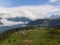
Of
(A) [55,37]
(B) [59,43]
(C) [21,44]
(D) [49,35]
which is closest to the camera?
(C) [21,44]

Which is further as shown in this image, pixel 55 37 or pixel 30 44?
pixel 55 37

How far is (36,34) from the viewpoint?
14762 cm

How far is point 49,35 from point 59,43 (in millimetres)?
28114

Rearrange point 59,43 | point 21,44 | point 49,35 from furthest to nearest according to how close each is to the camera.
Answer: point 49,35
point 59,43
point 21,44

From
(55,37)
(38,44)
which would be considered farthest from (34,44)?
(55,37)

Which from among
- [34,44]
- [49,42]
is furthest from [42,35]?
[34,44]

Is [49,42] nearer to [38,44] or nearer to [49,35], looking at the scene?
[38,44]

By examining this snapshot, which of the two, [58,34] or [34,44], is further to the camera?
[58,34]

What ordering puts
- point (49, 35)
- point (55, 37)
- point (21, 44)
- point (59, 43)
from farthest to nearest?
point (49, 35) → point (55, 37) → point (59, 43) → point (21, 44)

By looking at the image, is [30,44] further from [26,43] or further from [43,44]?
[43,44]

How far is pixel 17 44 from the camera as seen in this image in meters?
115

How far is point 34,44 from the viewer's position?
113m

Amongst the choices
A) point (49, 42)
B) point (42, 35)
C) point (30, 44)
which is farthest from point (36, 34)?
point (30, 44)

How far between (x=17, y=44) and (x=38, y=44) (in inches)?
477
